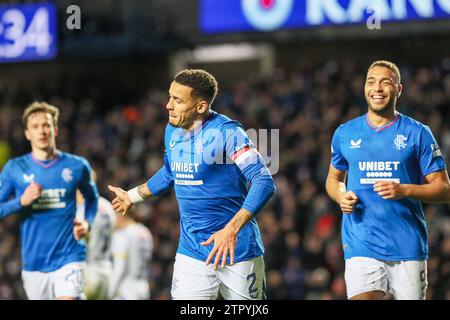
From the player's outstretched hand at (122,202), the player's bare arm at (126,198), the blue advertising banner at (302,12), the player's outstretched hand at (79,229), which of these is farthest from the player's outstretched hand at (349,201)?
the blue advertising banner at (302,12)

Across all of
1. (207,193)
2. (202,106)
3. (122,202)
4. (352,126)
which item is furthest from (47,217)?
(352,126)

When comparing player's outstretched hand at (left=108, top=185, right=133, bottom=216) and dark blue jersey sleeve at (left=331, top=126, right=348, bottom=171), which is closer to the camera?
player's outstretched hand at (left=108, top=185, right=133, bottom=216)

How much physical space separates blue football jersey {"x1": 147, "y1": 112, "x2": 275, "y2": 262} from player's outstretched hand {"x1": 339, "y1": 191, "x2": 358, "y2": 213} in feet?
2.17

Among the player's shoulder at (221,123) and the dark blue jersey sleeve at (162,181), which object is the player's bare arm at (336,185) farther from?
the dark blue jersey sleeve at (162,181)

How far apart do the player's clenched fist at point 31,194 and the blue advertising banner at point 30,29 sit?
13236 mm

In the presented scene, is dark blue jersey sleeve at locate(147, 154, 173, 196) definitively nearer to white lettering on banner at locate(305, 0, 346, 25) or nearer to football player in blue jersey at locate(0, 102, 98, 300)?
football player in blue jersey at locate(0, 102, 98, 300)

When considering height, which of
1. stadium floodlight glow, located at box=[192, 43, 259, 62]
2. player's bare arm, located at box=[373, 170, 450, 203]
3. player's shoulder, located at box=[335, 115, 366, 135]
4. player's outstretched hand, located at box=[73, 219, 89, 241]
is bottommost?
player's outstretched hand, located at box=[73, 219, 89, 241]

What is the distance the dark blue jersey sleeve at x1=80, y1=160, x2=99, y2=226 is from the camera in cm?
834

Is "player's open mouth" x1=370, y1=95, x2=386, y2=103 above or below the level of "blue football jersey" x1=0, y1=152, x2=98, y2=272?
above

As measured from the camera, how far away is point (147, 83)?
22891mm

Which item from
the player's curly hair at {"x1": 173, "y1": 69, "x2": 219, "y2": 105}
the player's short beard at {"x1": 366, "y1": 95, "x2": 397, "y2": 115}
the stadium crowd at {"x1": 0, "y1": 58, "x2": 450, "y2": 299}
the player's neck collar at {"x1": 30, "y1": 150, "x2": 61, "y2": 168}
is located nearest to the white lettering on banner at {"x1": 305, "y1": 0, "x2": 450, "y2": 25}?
the stadium crowd at {"x1": 0, "y1": 58, "x2": 450, "y2": 299}

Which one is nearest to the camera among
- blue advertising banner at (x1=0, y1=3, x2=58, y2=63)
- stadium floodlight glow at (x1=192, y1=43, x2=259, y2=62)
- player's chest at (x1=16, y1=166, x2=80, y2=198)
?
player's chest at (x1=16, y1=166, x2=80, y2=198)

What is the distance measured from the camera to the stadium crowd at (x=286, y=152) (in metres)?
12.6

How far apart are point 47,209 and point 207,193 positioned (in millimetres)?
2239
